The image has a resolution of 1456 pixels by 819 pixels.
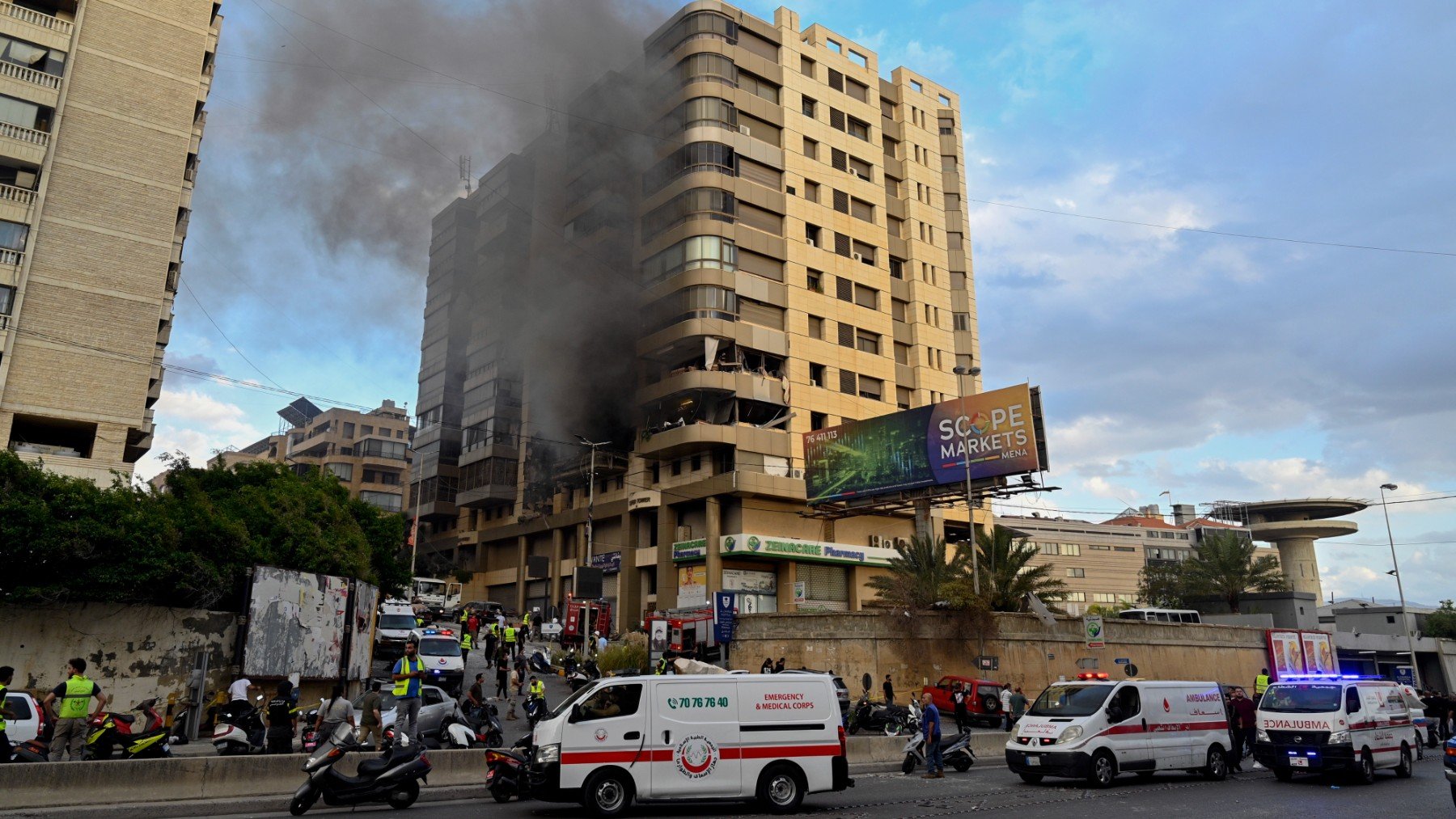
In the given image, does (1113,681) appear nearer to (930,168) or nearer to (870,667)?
(870,667)

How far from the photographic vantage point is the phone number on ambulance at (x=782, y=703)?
11219mm

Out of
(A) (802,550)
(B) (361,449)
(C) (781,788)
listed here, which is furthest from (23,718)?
(B) (361,449)

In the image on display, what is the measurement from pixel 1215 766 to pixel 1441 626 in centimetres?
7923

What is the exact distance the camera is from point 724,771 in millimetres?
10875

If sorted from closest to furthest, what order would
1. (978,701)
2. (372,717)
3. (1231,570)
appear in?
(372,717), (978,701), (1231,570)

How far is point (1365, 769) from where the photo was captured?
1509cm

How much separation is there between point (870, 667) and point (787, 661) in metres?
2.74

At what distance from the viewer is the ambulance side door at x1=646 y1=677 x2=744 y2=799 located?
422 inches

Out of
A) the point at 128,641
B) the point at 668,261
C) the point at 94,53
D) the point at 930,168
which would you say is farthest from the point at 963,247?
the point at 128,641

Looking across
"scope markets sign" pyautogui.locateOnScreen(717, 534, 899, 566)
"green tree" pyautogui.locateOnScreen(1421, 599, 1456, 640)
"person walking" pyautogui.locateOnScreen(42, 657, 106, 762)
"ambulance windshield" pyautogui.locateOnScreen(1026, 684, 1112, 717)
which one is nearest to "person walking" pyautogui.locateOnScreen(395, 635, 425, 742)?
"person walking" pyautogui.locateOnScreen(42, 657, 106, 762)

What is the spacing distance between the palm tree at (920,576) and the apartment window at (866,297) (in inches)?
758

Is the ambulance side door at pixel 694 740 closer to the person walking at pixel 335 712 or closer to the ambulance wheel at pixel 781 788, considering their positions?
the ambulance wheel at pixel 781 788

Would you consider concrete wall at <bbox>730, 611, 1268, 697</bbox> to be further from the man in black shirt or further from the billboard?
the man in black shirt

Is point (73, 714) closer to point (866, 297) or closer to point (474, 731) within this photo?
point (474, 731)
